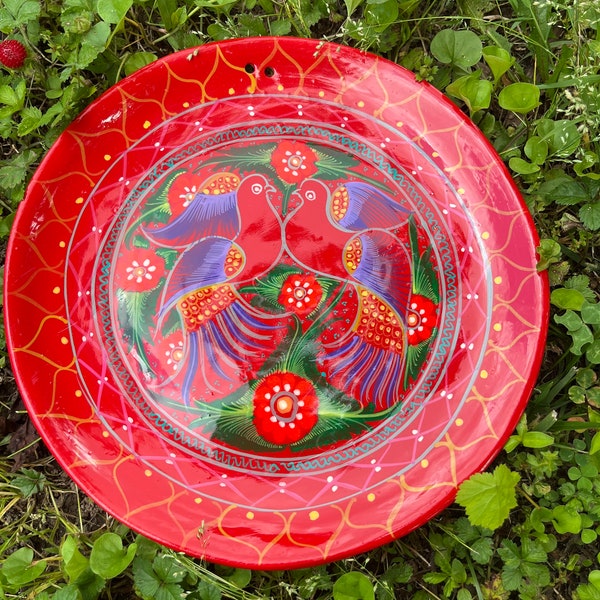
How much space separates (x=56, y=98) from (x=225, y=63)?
38cm

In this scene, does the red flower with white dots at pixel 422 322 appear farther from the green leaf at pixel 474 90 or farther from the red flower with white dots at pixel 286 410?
the green leaf at pixel 474 90

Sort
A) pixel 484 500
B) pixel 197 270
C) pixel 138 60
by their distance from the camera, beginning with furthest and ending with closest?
pixel 138 60, pixel 197 270, pixel 484 500

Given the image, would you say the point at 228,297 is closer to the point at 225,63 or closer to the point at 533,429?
the point at 225,63

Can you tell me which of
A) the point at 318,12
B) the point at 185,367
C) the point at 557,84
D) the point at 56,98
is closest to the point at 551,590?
the point at 185,367

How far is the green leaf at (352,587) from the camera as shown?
3.41 feet

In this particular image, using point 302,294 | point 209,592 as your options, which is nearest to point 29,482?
point 209,592

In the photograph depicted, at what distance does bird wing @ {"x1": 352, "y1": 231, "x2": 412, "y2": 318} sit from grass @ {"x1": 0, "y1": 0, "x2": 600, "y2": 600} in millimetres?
230

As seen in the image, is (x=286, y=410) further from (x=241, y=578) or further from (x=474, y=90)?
(x=474, y=90)

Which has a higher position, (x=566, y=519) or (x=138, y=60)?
(x=138, y=60)

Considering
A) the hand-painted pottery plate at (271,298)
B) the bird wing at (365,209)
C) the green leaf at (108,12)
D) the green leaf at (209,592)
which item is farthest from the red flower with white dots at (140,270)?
the green leaf at (209,592)

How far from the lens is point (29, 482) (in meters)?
1.22

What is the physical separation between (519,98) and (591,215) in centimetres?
26

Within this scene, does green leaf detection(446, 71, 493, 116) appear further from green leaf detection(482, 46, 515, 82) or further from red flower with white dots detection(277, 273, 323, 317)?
red flower with white dots detection(277, 273, 323, 317)

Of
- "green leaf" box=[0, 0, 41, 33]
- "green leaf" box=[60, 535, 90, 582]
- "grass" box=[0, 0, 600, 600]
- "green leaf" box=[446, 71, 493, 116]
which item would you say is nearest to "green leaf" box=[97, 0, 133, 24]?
"grass" box=[0, 0, 600, 600]
